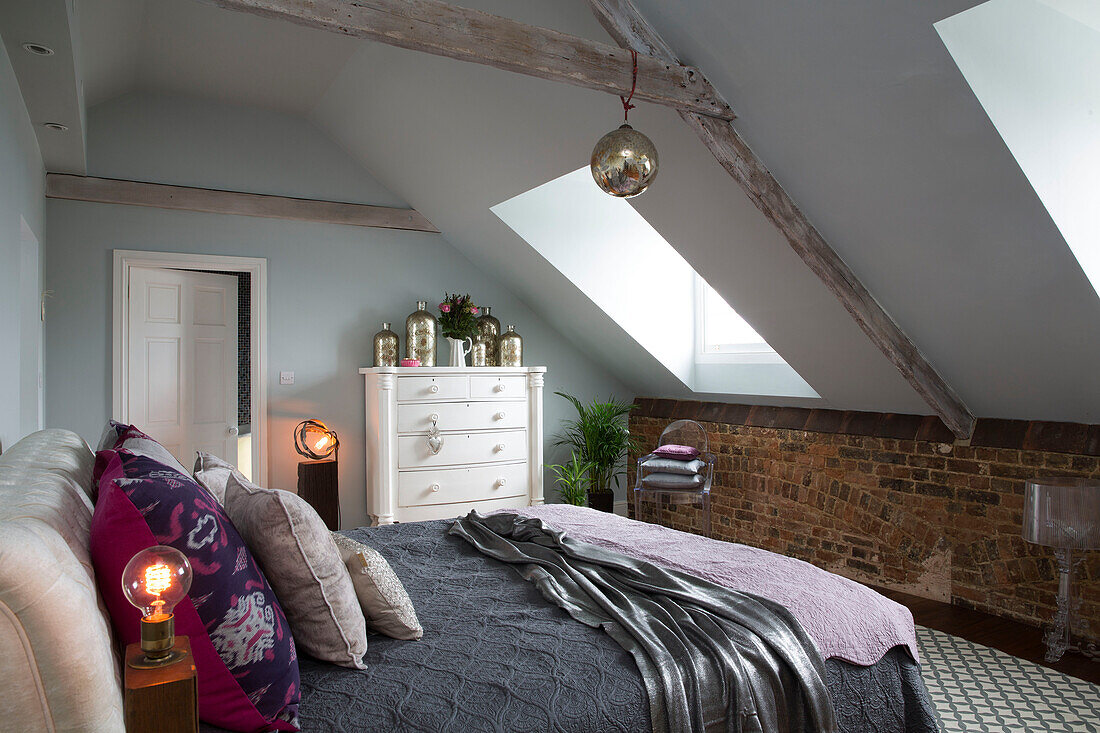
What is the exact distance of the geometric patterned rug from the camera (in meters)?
2.60

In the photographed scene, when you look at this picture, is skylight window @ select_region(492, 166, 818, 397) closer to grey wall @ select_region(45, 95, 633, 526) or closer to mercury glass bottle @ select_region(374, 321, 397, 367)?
grey wall @ select_region(45, 95, 633, 526)

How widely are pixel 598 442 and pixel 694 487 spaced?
131 centimetres

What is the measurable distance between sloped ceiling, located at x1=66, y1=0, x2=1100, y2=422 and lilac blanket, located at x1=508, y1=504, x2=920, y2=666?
4.75 ft

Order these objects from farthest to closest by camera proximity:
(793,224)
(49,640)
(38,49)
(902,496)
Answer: (902,496) < (793,224) < (38,49) < (49,640)

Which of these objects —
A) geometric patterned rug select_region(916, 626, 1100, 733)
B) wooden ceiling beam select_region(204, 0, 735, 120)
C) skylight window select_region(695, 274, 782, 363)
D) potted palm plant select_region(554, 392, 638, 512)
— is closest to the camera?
wooden ceiling beam select_region(204, 0, 735, 120)

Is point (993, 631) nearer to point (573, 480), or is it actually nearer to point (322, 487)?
point (573, 480)

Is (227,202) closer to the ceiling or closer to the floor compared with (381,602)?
closer to the ceiling

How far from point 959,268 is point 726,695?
2.14 m

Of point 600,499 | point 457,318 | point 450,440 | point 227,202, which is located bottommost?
point 600,499

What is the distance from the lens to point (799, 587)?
2.14 metres

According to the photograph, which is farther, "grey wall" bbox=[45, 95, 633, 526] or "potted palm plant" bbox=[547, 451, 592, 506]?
"potted palm plant" bbox=[547, 451, 592, 506]

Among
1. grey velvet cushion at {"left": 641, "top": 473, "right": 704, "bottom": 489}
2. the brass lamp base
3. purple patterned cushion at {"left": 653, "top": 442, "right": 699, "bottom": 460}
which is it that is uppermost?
the brass lamp base

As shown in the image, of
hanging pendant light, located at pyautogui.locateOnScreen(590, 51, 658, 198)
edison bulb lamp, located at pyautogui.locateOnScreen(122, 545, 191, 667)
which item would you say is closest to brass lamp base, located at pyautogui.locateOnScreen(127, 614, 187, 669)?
edison bulb lamp, located at pyautogui.locateOnScreen(122, 545, 191, 667)

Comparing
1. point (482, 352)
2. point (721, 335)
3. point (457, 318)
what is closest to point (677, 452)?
point (721, 335)
